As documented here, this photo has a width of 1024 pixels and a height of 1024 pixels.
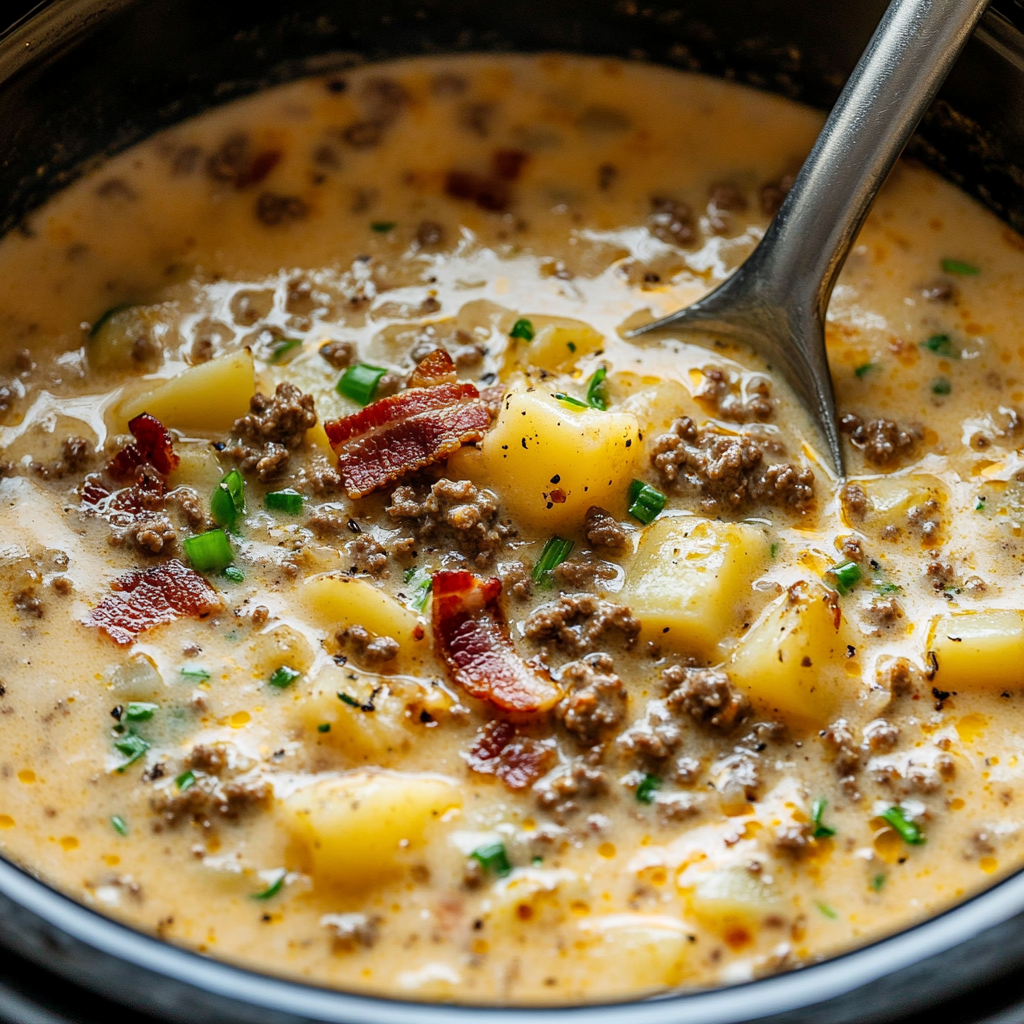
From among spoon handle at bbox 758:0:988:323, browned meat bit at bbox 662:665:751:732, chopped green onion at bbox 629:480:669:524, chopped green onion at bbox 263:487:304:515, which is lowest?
chopped green onion at bbox 263:487:304:515

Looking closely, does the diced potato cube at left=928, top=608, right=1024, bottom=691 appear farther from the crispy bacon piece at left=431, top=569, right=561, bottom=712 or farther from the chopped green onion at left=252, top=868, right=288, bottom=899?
the chopped green onion at left=252, top=868, right=288, bottom=899

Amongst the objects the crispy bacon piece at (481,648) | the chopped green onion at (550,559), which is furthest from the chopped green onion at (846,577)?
the crispy bacon piece at (481,648)

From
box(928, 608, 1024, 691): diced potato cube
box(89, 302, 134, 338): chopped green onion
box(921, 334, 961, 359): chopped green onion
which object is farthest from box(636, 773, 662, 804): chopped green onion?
box(89, 302, 134, 338): chopped green onion

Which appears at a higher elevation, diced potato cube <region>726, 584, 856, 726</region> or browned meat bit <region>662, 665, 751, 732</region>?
diced potato cube <region>726, 584, 856, 726</region>

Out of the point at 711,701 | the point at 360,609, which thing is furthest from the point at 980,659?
the point at 360,609

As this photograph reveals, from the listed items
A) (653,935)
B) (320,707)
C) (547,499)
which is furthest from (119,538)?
(653,935)

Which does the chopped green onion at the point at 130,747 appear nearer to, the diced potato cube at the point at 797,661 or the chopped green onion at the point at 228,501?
the chopped green onion at the point at 228,501
